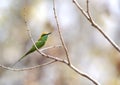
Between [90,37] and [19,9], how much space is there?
6.52ft

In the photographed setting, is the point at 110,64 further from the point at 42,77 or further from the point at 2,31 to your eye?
the point at 2,31

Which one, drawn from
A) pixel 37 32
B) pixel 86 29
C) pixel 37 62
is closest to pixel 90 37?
pixel 86 29

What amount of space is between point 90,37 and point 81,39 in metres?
0.31

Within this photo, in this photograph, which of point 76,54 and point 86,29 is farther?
point 86,29

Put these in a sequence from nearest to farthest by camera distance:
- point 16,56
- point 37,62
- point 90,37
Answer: point 37,62
point 16,56
point 90,37

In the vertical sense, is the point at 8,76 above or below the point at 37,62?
below

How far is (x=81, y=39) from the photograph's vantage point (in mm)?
12523

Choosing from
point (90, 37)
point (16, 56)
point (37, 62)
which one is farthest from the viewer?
point (90, 37)

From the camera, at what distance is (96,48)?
495 inches

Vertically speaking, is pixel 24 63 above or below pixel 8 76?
above

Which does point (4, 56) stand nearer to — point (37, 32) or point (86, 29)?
point (37, 32)

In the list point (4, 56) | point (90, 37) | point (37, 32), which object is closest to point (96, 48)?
point (90, 37)

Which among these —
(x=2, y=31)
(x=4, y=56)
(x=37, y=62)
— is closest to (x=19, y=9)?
(x=2, y=31)

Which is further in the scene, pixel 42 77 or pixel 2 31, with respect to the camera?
pixel 2 31
